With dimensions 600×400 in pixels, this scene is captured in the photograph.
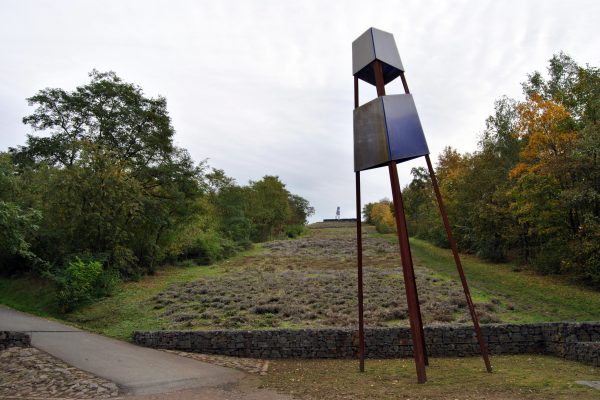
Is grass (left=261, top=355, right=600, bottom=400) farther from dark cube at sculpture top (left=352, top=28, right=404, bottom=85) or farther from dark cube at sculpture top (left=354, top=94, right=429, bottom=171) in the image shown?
dark cube at sculpture top (left=352, top=28, right=404, bottom=85)

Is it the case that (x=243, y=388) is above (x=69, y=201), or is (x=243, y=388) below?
below

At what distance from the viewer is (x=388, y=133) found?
27.5 feet

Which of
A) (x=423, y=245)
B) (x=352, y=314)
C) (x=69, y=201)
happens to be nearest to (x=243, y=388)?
(x=352, y=314)

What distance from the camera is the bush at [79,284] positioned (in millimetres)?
15953

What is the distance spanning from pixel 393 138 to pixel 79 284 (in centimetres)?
1363

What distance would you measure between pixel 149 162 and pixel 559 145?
855 inches

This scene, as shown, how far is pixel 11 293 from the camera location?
20.0 metres

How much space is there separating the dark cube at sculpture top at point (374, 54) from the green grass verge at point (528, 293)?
8867 millimetres

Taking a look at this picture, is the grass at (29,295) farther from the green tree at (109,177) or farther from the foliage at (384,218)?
the foliage at (384,218)

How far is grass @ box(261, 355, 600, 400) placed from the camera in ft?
23.1

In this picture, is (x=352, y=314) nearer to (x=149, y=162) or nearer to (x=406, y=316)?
(x=406, y=316)

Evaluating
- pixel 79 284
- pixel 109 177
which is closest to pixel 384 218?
pixel 109 177

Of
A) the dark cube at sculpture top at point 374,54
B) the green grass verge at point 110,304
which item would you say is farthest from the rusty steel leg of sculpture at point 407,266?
the green grass verge at point 110,304

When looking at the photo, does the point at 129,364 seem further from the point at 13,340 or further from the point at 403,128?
the point at 403,128
